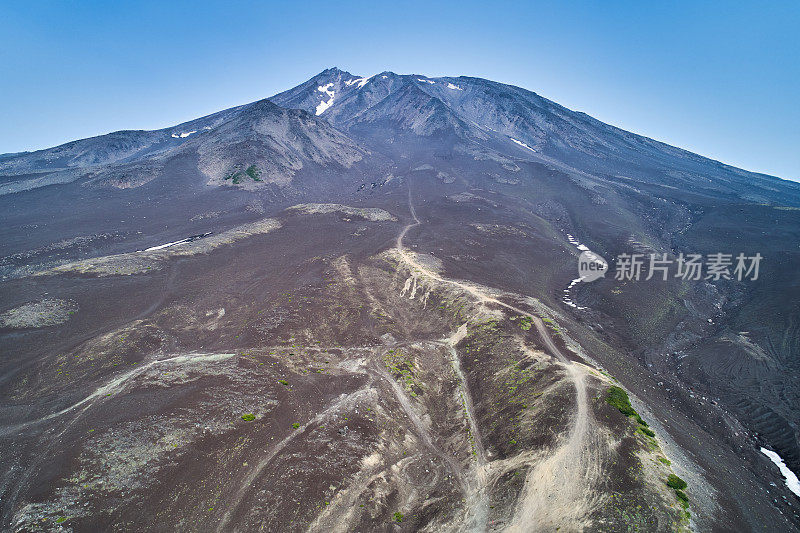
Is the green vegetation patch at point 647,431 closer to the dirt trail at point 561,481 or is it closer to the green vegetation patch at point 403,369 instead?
the dirt trail at point 561,481

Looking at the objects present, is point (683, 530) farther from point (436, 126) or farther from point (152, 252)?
point (436, 126)

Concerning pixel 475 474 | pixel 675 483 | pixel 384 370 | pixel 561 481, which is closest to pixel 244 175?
pixel 384 370

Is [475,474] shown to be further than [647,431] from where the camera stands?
No

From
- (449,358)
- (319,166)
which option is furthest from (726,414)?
(319,166)
